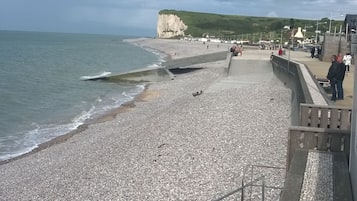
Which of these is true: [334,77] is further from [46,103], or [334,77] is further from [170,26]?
[170,26]

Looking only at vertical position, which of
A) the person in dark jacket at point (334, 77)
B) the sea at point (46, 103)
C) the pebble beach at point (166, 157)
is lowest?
the sea at point (46, 103)

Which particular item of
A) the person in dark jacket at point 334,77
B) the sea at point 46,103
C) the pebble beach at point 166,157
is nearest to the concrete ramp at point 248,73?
the sea at point 46,103

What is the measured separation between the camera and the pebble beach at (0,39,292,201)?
1065 centimetres

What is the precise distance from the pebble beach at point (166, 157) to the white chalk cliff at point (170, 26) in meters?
165

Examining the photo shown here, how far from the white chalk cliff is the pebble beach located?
543ft

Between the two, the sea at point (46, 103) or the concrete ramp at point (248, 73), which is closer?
the sea at point (46, 103)

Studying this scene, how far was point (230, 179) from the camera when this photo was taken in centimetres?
1052

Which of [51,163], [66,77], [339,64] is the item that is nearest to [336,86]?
[339,64]

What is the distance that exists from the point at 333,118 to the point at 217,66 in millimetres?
35496

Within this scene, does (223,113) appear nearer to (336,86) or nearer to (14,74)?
(336,86)

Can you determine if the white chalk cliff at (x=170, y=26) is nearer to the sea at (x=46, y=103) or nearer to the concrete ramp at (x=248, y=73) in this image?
the sea at (x=46, y=103)

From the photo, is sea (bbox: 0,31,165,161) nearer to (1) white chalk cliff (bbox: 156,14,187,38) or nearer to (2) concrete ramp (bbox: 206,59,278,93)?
(2) concrete ramp (bbox: 206,59,278,93)

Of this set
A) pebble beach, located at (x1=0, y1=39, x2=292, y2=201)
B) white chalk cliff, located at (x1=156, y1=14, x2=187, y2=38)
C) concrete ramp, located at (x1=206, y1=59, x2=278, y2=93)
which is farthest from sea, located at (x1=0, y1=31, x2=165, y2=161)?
white chalk cliff, located at (x1=156, y1=14, x2=187, y2=38)

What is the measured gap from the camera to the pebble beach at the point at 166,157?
10.6 meters
